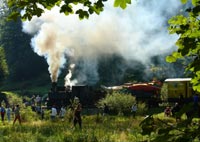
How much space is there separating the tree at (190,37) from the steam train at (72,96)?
1269 inches

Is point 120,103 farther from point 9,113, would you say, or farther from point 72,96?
point 9,113

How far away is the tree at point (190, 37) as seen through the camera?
11.5ft

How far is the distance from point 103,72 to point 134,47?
6.71 metres

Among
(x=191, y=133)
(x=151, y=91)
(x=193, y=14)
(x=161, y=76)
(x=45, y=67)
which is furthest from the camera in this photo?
(x=45, y=67)

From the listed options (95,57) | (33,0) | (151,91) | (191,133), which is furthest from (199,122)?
(95,57)

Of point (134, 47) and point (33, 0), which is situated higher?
point (134, 47)

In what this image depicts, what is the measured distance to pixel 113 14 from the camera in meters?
64.4

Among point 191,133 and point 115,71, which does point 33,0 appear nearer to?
point 191,133

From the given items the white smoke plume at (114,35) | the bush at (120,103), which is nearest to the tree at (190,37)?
the bush at (120,103)

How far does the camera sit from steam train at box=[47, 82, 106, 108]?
3647 cm

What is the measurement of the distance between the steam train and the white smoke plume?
48.4ft

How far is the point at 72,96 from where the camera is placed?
36.5m

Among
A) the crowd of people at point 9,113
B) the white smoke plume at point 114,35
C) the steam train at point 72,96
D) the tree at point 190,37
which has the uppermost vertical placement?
the white smoke plume at point 114,35

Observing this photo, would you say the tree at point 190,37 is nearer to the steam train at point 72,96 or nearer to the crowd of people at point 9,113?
the crowd of people at point 9,113
